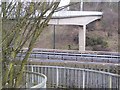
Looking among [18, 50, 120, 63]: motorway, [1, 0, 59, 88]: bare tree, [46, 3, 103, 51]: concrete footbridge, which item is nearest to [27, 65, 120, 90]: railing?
[1, 0, 59, 88]: bare tree

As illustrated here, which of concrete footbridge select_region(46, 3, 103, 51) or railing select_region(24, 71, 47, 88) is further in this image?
concrete footbridge select_region(46, 3, 103, 51)

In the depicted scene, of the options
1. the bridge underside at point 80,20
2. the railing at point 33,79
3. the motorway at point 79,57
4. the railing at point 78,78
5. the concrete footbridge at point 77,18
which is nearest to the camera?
the railing at point 33,79

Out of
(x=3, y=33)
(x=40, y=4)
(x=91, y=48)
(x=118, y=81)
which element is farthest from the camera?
(x=91, y=48)

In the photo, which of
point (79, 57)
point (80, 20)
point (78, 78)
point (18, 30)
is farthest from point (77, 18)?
point (18, 30)

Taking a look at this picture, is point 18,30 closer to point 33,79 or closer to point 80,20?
point 33,79

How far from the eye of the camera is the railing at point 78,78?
4.22 m

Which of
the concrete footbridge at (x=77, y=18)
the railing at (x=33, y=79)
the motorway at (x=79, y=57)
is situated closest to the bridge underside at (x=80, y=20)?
the concrete footbridge at (x=77, y=18)

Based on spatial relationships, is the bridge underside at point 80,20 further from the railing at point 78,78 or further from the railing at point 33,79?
the railing at point 33,79

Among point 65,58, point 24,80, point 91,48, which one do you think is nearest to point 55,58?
point 65,58

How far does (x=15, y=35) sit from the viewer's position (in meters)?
3.62

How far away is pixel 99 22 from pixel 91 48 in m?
2.26

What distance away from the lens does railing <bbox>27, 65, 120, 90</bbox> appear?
422 centimetres

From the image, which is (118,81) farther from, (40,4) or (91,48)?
(91,48)

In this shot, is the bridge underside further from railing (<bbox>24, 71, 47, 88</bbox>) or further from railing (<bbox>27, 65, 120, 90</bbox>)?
railing (<bbox>24, 71, 47, 88</bbox>)
